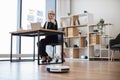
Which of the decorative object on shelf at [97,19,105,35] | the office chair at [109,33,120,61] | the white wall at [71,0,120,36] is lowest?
the office chair at [109,33,120,61]

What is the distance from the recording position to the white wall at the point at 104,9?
23.8 ft

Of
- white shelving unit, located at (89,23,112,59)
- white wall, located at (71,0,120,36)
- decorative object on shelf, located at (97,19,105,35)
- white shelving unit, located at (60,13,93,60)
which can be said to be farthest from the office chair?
white shelving unit, located at (60,13,93,60)

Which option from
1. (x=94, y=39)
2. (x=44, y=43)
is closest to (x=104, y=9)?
(x=94, y=39)

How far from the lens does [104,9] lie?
7551mm

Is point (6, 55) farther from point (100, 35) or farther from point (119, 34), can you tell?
point (119, 34)

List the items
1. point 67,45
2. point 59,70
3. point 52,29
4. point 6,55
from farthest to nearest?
1. point 67,45
2. point 6,55
3. point 52,29
4. point 59,70

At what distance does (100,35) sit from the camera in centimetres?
700

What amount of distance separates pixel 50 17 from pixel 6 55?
8.10ft

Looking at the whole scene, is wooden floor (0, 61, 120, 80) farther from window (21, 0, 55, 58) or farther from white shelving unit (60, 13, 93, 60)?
white shelving unit (60, 13, 93, 60)

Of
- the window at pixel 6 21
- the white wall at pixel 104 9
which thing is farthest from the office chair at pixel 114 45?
the window at pixel 6 21

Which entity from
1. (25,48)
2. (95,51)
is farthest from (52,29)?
(95,51)

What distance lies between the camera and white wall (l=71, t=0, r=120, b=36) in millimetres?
7246

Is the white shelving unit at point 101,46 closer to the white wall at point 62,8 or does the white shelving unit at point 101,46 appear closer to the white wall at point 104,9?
the white wall at point 104,9

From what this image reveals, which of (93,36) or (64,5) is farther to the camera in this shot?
(64,5)
